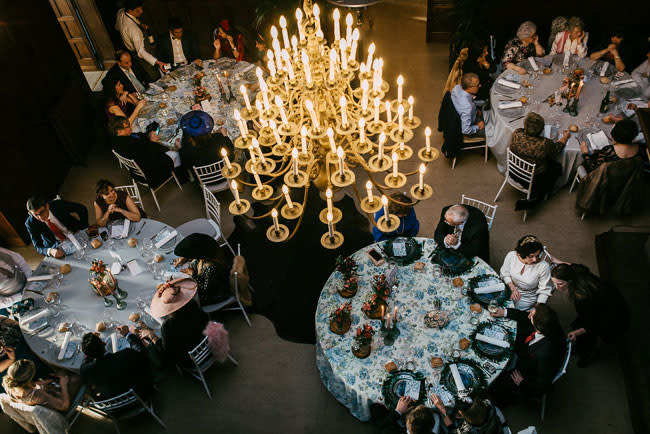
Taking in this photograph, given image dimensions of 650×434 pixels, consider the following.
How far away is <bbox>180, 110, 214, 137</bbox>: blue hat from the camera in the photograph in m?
6.51

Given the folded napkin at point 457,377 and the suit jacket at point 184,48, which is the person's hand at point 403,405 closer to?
the folded napkin at point 457,377

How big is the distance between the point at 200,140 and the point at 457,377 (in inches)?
176

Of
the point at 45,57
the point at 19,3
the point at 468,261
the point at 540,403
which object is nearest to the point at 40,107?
the point at 45,57

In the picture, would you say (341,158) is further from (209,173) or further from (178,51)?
(178,51)

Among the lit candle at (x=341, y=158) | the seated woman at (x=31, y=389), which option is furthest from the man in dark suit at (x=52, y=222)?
the lit candle at (x=341, y=158)

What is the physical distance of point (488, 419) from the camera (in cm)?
391

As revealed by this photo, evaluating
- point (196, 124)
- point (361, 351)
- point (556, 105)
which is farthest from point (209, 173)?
point (556, 105)

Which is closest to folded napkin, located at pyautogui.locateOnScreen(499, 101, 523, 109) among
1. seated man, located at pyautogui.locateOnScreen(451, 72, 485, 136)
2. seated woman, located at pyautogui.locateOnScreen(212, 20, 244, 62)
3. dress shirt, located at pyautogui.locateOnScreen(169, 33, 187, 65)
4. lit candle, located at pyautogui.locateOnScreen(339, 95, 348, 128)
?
seated man, located at pyautogui.locateOnScreen(451, 72, 485, 136)

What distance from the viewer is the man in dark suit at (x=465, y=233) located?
5.14m

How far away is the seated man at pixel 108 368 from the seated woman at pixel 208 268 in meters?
1.01

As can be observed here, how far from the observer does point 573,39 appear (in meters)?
7.40

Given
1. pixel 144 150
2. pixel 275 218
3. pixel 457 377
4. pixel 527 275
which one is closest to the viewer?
pixel 275 218

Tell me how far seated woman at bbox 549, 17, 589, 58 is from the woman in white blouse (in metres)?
4.20

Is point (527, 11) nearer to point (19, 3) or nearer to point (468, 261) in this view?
point (468, 261)
